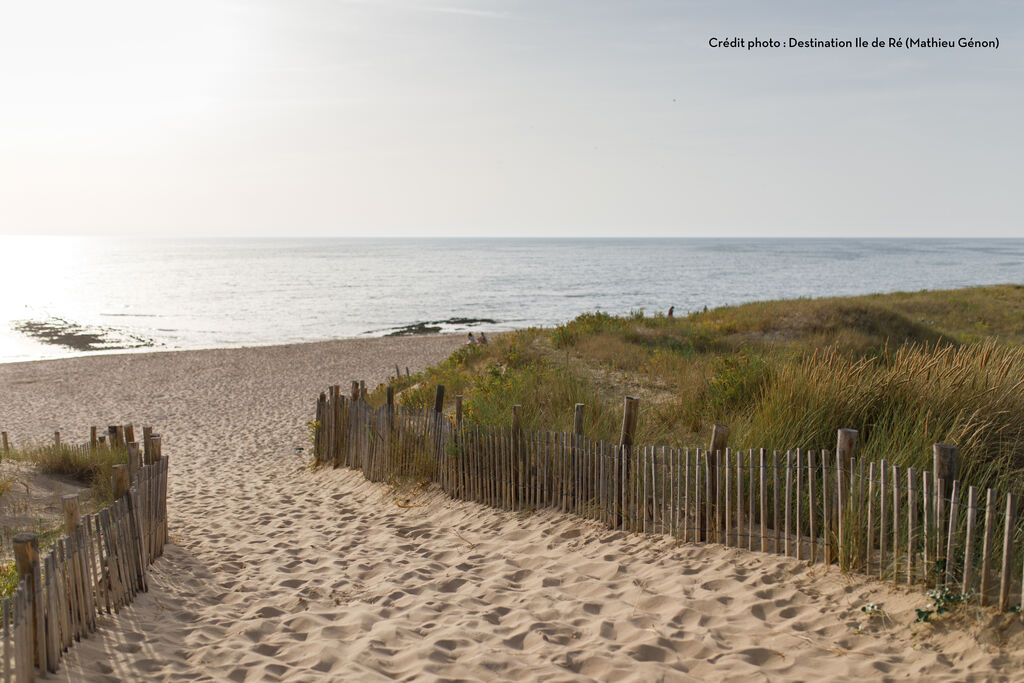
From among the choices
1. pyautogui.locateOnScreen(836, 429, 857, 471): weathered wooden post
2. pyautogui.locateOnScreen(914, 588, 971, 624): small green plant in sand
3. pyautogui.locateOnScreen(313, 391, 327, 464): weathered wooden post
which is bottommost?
pyautogui.locateOnScreen(313, 391, 327, 464): weathered wooden post

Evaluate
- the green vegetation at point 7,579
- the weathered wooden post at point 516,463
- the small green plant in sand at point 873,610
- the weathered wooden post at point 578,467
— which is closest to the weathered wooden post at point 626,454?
the weathered wooden post at point 578,467

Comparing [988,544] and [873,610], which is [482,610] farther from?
[988,544]

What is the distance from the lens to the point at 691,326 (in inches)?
589

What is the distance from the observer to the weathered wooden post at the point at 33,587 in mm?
3545

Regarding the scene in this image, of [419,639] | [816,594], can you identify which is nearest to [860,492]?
[816,594]

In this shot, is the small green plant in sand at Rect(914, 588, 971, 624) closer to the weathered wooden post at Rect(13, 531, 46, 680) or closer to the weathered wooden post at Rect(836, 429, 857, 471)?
the weathered wooden post at Rect(836, 429, 857, 471)

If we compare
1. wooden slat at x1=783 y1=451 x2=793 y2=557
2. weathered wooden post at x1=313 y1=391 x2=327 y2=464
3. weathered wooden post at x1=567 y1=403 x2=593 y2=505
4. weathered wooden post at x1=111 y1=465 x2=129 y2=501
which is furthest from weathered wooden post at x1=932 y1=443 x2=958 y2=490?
weathered wooden post at x1=313 y1=391 x2=327 y2=464

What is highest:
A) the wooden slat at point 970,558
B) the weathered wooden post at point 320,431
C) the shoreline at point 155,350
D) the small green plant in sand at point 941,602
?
the wooden slat at point 970,558

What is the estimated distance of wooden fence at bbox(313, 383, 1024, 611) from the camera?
410 centimetres

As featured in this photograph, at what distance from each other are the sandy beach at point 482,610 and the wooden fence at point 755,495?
6.8 inches

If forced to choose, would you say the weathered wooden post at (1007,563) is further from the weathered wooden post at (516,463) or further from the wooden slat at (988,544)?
the weathered wooden post at (516,463)

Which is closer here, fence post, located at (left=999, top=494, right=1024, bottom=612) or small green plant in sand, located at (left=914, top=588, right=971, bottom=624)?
fence post, located at (left=999, top=494, right=1024, bottom=612)

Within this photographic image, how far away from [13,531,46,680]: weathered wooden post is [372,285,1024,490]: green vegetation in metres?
4.45

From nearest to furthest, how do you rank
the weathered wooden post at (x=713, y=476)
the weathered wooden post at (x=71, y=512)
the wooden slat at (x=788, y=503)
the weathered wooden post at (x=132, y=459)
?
the weathered wooden post at (x=71, y=512), the wooden slat at (x=788, y=503), the weathered wooden post at (x=713, y=476), the weathered wooden post at (x=132, y=459)
